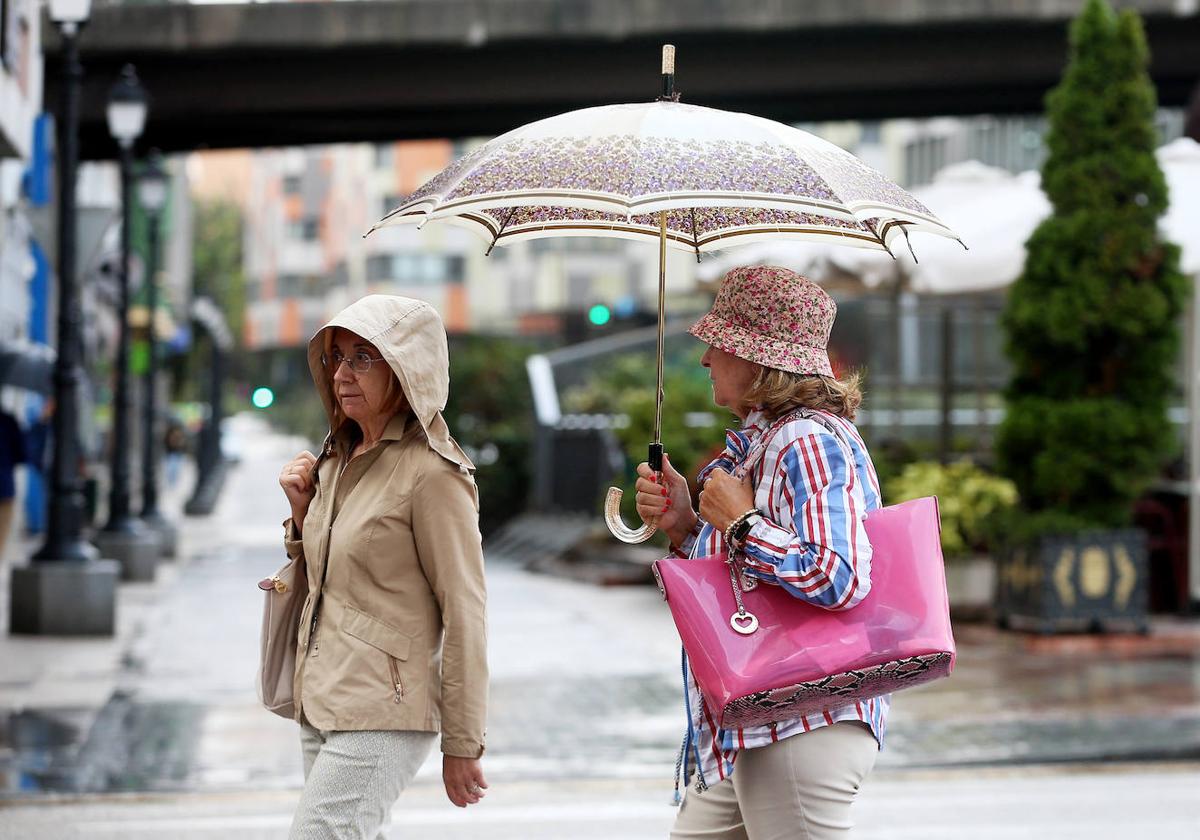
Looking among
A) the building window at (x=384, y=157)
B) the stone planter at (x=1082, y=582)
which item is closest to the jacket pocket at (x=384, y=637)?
the stone planter at (x=1082, y=582)

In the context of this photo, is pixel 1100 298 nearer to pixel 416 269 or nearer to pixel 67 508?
pixel 67 508

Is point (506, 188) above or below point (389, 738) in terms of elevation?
above

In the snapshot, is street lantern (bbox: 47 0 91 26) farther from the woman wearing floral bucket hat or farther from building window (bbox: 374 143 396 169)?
building window (bbox: 374 143 396 169)

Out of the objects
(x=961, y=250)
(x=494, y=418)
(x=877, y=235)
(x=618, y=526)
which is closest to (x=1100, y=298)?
(x=961, y=250)

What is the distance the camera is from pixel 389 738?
4168mm

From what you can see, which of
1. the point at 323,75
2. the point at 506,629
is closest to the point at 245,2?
the point at 323,75

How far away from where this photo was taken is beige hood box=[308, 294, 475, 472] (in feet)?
13.8

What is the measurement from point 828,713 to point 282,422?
106 feet

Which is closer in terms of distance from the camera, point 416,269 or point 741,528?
→ point 741,528

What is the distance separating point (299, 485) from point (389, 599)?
414 millimetres

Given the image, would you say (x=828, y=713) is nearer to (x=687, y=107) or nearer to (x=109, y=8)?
(x=687, y=107)

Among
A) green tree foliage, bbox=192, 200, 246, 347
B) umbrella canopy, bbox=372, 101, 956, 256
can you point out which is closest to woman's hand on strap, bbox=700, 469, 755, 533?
umbrella canopy, bbox=372, 101, 956, 256

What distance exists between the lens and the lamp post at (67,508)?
46.0 ft

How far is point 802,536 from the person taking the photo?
3900mm
